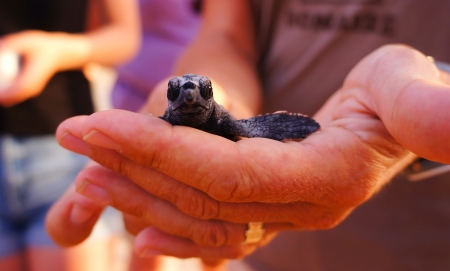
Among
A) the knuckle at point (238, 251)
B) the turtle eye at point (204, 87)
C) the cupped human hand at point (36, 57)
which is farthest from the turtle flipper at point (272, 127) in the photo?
the cupped human hand at point (36, 57)

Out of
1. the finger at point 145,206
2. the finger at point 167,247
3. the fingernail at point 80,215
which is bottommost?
the finger at point 167,247

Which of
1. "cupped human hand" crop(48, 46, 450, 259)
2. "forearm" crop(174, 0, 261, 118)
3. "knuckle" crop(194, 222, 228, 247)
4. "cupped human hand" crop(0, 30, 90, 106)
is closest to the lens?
"cupped human hand" crop(48, 46, 450, 259)

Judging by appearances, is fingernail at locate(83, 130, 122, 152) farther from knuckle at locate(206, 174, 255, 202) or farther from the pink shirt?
the pink shirt

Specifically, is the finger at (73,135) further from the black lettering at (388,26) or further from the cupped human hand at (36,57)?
the black lettering at (388,26)

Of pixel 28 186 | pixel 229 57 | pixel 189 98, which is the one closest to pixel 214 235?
pixel 189 98

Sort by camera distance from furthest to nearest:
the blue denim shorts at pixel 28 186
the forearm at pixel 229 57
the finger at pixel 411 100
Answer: the blue denim shorts at pixel 28 186
the forearm at pixel 229 57
the finger at pixel 411 100

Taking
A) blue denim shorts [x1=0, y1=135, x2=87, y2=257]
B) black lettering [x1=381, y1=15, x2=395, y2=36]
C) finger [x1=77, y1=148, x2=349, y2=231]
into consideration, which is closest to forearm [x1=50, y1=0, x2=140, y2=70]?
blue denim shorts [x1=0, y1=135, x2=87, y2=257]
